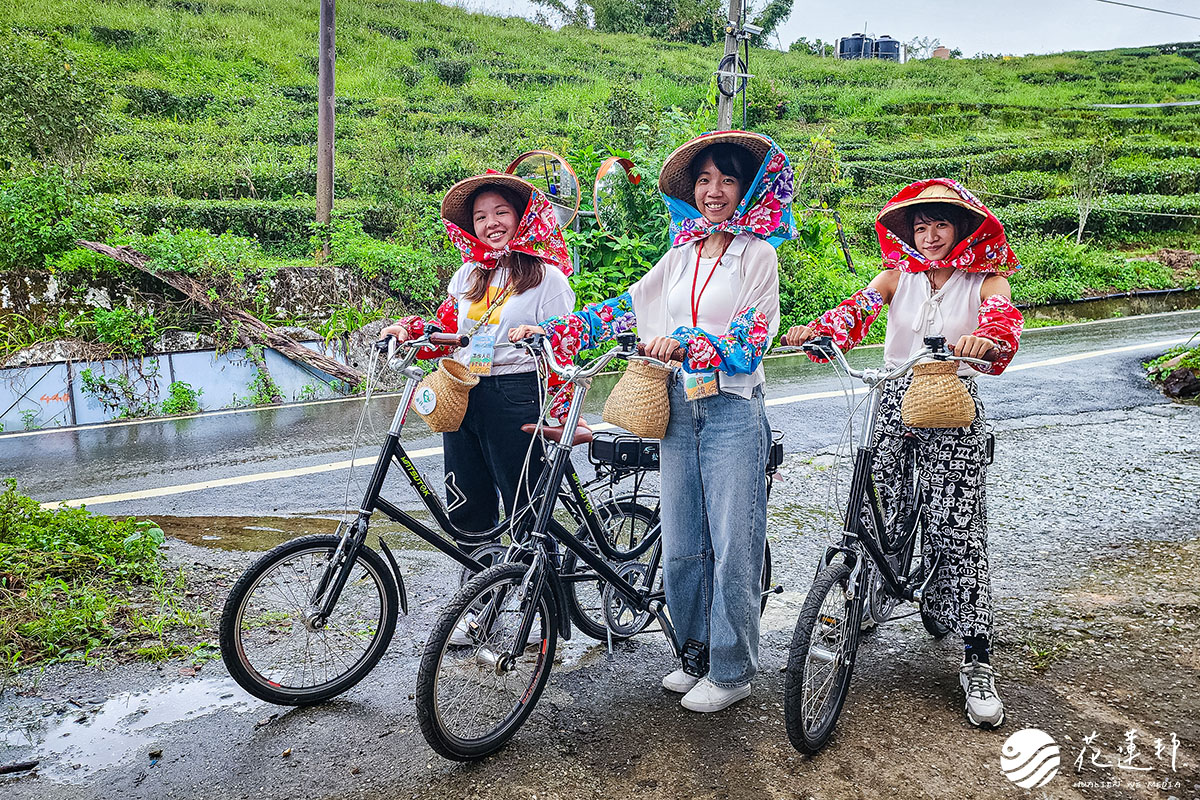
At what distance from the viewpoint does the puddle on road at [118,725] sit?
3096mm

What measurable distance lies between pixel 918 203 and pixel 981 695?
1858 mm

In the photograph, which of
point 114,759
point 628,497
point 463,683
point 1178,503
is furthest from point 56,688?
point 1178,503

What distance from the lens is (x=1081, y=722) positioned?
3.33 m

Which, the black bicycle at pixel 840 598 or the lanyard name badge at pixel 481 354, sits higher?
the lanyard name badge at pixel 481 354

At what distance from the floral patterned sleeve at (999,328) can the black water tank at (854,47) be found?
51.7 metres

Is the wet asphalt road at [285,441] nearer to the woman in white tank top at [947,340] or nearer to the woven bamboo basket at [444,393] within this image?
the woven bamboo basket at [444,393]

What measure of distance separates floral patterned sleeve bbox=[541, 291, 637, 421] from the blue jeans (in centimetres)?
32

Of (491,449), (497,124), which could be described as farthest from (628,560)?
(497,124)

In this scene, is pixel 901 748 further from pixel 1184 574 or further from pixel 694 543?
pixel 1184 574

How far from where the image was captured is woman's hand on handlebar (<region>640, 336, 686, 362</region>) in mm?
3057

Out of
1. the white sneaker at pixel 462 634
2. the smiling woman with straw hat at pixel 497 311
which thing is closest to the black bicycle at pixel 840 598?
the white sneaker at pixel 462 634

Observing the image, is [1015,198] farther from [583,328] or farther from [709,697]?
[709,697]

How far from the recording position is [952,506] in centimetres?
356

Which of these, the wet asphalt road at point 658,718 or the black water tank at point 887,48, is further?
the black water tank at point 887,48
